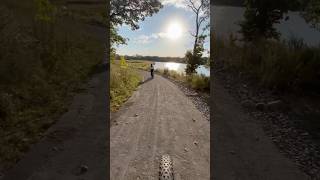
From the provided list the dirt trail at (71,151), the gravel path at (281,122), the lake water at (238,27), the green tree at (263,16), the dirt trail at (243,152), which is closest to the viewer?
the dirt trail at (71,151)

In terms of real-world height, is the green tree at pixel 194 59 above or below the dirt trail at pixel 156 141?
above

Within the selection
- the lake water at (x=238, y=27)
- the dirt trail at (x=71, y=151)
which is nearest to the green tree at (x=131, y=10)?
the lake water at (x=238, y=27)

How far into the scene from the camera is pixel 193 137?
1133 centimetres

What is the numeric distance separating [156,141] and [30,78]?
576 centimetres

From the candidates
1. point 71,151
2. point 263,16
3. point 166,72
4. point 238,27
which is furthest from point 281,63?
point 166,72

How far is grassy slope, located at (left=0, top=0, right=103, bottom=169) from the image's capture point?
9930mm

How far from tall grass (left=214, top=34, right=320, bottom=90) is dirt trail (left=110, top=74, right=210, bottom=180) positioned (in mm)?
3502

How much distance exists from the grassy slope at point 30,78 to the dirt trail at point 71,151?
1.10 feet

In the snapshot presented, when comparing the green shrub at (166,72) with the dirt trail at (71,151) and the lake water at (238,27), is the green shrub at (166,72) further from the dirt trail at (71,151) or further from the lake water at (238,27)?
the dirt trail at (71,151)

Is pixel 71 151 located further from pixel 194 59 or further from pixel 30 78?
pixel 194 59

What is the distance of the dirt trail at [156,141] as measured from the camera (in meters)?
8.41

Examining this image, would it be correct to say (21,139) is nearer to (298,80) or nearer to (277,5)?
(298,80)

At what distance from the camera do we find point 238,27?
78.4 feet

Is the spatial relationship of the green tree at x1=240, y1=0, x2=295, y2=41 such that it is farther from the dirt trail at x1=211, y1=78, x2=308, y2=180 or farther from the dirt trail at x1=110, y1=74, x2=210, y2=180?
the dirt trail at x1=211, y1=78, x2=308, y2=180
